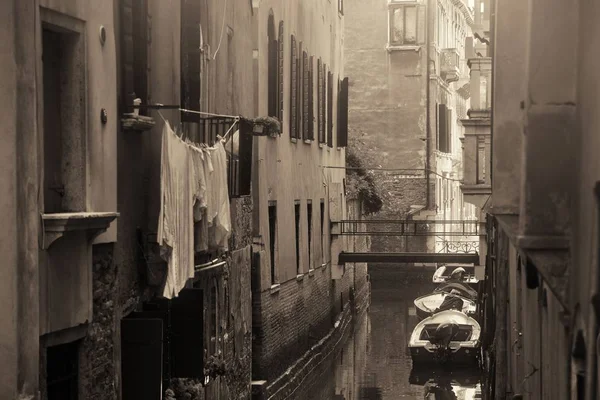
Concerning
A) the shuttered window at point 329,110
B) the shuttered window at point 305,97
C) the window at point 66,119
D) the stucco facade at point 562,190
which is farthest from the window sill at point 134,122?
the shuttered window at point 329,110

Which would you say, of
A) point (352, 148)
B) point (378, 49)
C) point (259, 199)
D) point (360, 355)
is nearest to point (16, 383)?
point (259, 199)

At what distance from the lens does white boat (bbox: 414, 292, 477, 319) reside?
112 ft

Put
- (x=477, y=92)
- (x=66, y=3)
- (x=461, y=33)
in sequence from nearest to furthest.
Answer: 1. (x=66, y=3)
2. (x=477, y=92)
3. (x=461, y=33)

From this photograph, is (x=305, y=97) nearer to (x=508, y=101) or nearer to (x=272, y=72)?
(x=272, y=72)

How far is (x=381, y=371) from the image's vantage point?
28062 millimetres

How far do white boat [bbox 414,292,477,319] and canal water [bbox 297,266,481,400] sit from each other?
0.70 metres

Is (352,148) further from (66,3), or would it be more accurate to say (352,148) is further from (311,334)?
(66,3)

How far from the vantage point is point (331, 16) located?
35.2 meters

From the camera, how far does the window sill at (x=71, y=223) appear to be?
994cm

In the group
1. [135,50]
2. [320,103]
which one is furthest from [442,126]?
[135,50]

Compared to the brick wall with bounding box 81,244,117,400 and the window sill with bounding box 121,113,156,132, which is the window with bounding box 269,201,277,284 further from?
the brick wall with bounding box 81,244,117,400

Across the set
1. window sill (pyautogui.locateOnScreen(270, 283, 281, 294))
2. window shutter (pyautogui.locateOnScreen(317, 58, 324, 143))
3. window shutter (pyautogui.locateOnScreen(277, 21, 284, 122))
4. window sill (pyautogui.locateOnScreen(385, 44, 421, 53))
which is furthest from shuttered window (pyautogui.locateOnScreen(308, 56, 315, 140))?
window sill (pyautogui.locateOnScreen(385, 44, 421, 53))

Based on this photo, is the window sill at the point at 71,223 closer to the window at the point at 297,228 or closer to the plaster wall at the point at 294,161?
the plaster wall at the point at 294,161

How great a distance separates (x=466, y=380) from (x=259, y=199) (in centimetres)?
728
